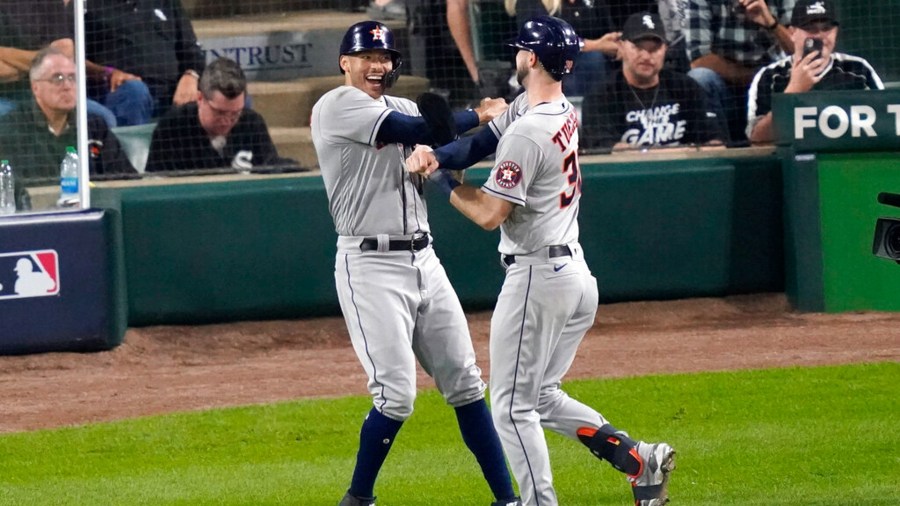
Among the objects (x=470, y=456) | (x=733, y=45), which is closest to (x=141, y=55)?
(x=733, y=45)

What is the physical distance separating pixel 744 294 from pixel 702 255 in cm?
44

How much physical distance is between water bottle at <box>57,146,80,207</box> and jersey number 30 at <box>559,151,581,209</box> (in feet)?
15.4

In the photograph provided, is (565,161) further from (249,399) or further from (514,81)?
(514,81)

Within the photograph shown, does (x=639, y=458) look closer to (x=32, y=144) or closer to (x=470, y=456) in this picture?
(x=470, y=456)

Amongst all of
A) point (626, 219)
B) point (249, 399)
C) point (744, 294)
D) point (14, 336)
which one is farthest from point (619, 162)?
point (14, 336)

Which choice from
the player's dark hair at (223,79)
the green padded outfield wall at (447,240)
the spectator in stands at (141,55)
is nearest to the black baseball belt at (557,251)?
the green padded outfield wall at (447,240)

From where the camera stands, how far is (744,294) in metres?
9.76

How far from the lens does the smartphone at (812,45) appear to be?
31.8 ft

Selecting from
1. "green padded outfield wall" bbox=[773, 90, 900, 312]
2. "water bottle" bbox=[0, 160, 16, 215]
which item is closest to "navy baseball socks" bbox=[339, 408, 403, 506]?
"water bottle" bbox=[0, 160, 16, 215]

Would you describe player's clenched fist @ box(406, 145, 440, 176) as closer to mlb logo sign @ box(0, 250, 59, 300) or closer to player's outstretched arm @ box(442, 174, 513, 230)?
player's outstretched arm @ box(442, 174, 513, 230)

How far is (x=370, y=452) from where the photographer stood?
5.05 meters

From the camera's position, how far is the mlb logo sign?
8.44m

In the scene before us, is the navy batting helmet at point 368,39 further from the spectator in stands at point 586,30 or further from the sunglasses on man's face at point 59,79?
the spectator in stands at point 586,30

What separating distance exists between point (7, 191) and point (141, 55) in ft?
4.85
